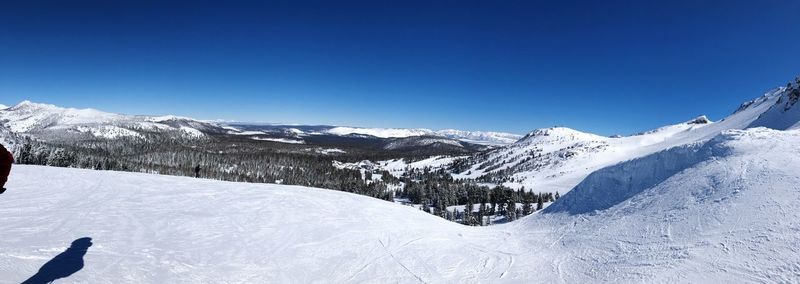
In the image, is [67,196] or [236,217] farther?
[67,196]

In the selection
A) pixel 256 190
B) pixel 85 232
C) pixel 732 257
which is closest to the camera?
pixel 732 257

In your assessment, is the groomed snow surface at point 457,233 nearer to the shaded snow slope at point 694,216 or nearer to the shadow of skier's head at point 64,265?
the shaded snow slope at point 694,216

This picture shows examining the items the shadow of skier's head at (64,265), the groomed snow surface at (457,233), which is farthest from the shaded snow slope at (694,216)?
the shadow of skier's head at (64,265)

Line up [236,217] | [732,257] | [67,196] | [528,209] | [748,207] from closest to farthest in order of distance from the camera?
[732,257] → [748,207] → [236,217] → [67,196] → [528,209]

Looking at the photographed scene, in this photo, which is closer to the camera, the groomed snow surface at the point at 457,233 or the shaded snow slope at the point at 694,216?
the shaded snow slope at the point at 694,216

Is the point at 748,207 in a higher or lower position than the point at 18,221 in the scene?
higher

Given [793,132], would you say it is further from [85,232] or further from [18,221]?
[18,221]

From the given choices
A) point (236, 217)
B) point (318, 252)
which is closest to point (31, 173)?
point (236, 217)
